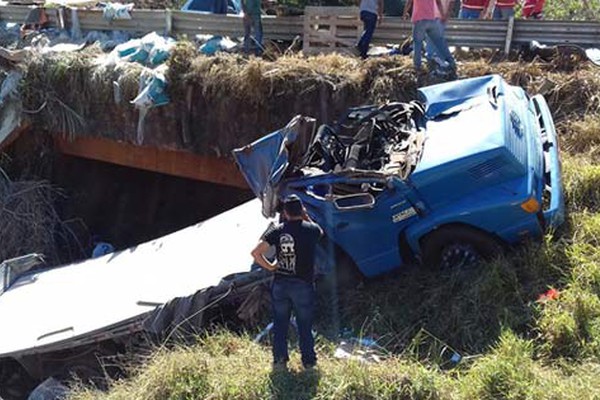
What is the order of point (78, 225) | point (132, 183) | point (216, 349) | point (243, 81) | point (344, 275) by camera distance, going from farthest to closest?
point (132, 183)
point (78, 225)
point (243, 81)
point (344, 275)
point (216, 349)

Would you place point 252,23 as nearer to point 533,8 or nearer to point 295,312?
point 533,8

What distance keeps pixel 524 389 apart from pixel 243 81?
660cm

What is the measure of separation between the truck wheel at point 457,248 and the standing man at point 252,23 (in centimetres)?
581

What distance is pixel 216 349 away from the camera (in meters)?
7.05

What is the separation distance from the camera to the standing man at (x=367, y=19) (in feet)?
37.4

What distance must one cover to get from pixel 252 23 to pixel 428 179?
6129mm

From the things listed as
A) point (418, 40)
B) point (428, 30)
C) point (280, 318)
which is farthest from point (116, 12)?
point (280, 318)

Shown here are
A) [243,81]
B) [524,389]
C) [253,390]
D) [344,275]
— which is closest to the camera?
[524,389]

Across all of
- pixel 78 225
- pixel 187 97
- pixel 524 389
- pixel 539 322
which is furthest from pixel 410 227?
pixel 78 225

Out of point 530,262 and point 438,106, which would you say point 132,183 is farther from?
point 530,262

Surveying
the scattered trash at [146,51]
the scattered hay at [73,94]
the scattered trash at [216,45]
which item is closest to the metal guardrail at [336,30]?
the scattered trash at [216,45]

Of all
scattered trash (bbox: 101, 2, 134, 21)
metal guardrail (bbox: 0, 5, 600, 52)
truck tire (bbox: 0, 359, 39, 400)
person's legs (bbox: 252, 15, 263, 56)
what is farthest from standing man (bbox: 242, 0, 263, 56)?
truck tire (bbox: 0, 359, 39, 400)

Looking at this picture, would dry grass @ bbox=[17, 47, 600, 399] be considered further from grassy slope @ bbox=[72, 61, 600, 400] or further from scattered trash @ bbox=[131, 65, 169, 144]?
scattered trash @ bbox=[131, 65, 169, 144]

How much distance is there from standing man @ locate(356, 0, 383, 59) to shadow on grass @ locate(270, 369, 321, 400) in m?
6.41
